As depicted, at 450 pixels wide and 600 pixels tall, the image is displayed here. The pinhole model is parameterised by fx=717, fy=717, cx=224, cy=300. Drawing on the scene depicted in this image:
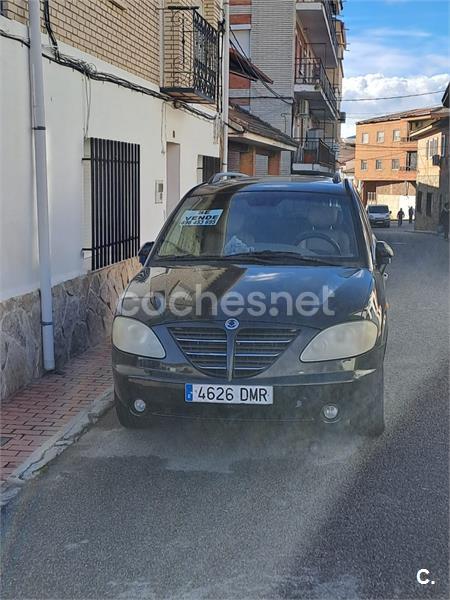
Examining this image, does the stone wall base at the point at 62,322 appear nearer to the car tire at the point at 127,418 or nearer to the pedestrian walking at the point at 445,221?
the car tire at the point at 127,418

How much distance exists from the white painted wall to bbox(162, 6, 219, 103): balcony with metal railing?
724 millimetres

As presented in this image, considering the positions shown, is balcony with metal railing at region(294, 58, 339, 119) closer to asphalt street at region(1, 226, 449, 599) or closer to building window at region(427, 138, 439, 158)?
building window at region(427, 138, 439, 158)

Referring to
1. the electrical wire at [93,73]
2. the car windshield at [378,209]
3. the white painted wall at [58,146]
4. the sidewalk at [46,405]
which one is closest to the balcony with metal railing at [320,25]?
the car windshield at [378,209]

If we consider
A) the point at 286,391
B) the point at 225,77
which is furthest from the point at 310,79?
the point at 286,391

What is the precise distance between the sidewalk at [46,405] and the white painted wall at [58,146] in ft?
2.82

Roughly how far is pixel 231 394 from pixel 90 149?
4.62 m

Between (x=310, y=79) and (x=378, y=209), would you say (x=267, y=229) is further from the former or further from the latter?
(x=378, y=209)

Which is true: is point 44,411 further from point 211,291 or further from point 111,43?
point 111,43

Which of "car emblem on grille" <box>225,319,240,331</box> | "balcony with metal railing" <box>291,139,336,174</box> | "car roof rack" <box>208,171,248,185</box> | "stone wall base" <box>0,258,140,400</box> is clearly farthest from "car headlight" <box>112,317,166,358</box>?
"balcony with metal railing" <box>291,139,336,174</box>

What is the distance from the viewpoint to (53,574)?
325cm

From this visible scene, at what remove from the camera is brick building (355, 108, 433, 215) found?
227 ft

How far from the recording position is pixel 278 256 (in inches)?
212

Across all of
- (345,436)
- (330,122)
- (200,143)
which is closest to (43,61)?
(345,436)

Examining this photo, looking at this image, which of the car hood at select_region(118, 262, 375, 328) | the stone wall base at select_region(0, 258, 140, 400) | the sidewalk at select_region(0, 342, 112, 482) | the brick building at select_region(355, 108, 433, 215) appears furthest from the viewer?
the brick building at select_region(355, 108, 433, 215)
